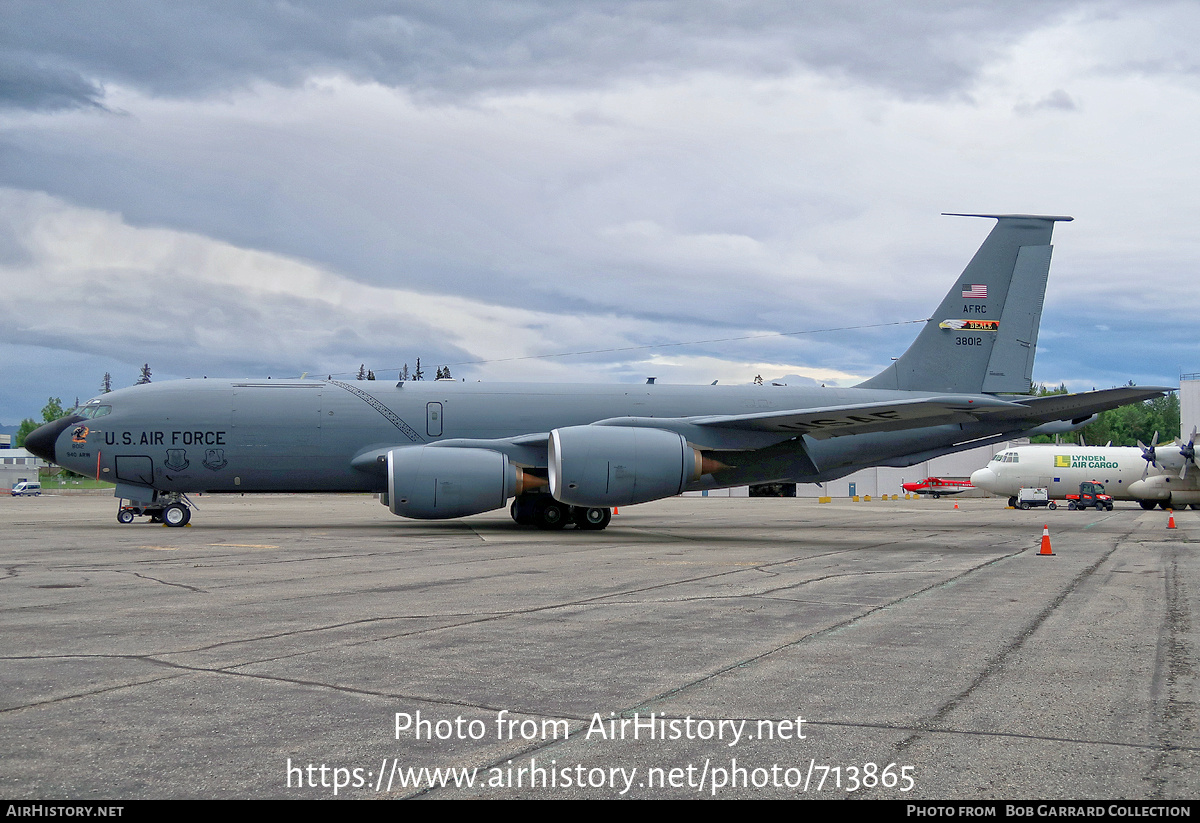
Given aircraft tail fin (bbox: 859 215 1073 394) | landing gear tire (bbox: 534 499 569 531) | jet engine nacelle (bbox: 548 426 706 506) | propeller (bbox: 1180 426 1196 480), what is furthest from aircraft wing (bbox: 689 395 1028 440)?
propeller (bbox: 1180 426 1196 480)

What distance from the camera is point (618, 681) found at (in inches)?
221

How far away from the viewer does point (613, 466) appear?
1853 centimetres

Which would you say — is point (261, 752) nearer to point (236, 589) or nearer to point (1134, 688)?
point (1134, 688)

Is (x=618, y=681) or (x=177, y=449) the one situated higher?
(x=177, y=449)

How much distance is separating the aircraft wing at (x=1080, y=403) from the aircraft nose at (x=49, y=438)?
21.1 metres

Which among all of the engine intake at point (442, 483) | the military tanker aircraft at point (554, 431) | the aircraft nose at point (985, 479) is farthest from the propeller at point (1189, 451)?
the engine intake at point (442, 483)

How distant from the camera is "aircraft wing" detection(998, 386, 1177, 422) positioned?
1822 cm

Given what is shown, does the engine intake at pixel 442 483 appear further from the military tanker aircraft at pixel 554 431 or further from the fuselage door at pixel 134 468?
the fuselage door at pixel 134 468

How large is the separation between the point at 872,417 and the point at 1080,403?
15.7 ft

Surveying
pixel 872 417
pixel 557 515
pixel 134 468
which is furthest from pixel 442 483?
pixel 872 417

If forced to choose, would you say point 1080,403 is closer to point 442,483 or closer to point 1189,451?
point 442,483

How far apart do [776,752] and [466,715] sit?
1607 millimetres

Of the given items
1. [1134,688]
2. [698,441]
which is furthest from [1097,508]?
[1134,688]

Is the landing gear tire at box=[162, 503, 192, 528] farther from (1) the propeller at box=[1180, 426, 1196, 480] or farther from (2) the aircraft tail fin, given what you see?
(1) the propeller at box=[1180, 426, 1196, 480]
